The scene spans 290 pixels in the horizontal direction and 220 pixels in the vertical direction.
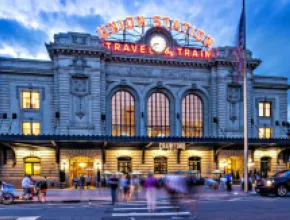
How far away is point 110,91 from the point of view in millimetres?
35375

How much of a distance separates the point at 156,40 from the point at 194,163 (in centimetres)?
1681

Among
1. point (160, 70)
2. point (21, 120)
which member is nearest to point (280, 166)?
point (160, 70)

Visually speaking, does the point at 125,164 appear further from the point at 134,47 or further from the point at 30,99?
the point at 134,47

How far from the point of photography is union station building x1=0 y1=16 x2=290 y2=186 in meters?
32.1

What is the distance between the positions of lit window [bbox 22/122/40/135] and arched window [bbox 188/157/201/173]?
18.9 m

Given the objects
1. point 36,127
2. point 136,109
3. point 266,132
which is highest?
point 136,109

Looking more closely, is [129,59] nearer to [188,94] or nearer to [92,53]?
[92,53]

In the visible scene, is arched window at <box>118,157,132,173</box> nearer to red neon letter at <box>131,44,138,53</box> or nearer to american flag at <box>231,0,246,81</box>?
red neon letter at <box>131,44,138,53</box>

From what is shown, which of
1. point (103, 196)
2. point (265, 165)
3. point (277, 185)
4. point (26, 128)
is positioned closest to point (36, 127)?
point (26, 128)

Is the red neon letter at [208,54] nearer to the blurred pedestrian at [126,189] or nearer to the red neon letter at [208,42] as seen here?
the red neon letter at [208,42]

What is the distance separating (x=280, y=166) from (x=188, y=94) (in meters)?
15.8

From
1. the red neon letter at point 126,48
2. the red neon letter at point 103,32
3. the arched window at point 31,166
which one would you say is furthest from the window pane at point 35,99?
the red neon letter at point 126,48

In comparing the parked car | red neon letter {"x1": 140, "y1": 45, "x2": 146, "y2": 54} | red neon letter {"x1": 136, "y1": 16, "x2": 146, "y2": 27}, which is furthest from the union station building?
the parked car

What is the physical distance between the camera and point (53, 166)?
105ft
